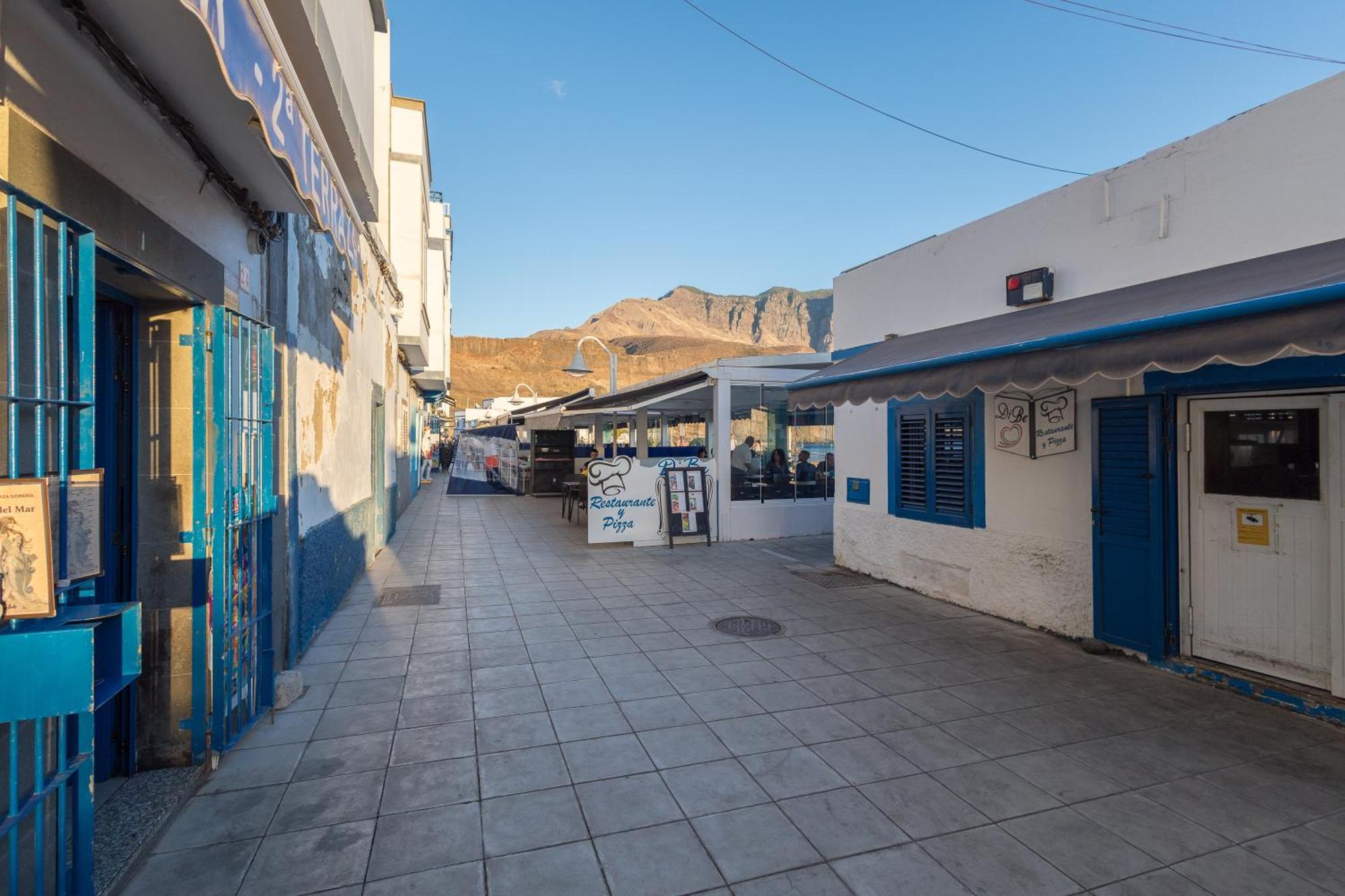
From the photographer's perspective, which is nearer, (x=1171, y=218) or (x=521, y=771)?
(x=521, y=771)

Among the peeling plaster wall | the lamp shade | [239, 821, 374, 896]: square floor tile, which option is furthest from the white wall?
the lamp shade

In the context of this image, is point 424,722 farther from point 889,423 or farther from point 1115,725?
point 889,423

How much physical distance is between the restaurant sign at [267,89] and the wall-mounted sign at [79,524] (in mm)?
1415

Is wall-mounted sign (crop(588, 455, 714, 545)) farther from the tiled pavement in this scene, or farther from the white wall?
the white wall

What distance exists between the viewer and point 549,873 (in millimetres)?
2760

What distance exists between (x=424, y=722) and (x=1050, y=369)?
480 centimetres

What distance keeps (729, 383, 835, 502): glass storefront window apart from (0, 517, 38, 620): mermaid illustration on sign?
10124mm

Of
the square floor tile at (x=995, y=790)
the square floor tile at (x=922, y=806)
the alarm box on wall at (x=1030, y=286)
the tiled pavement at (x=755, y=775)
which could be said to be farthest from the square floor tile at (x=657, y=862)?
the alarm box on wall at (x=1030, y=286)

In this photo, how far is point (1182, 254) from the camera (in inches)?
196

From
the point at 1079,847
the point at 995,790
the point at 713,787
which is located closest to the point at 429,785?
the point at 713,787

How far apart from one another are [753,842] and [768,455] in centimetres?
1050

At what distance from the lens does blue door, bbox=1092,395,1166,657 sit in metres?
5.20

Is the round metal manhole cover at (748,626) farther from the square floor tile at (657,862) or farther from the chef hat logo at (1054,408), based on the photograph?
the chef hat logo at (1054,408)

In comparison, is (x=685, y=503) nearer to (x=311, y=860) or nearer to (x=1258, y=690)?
(x=1258, y=690)
